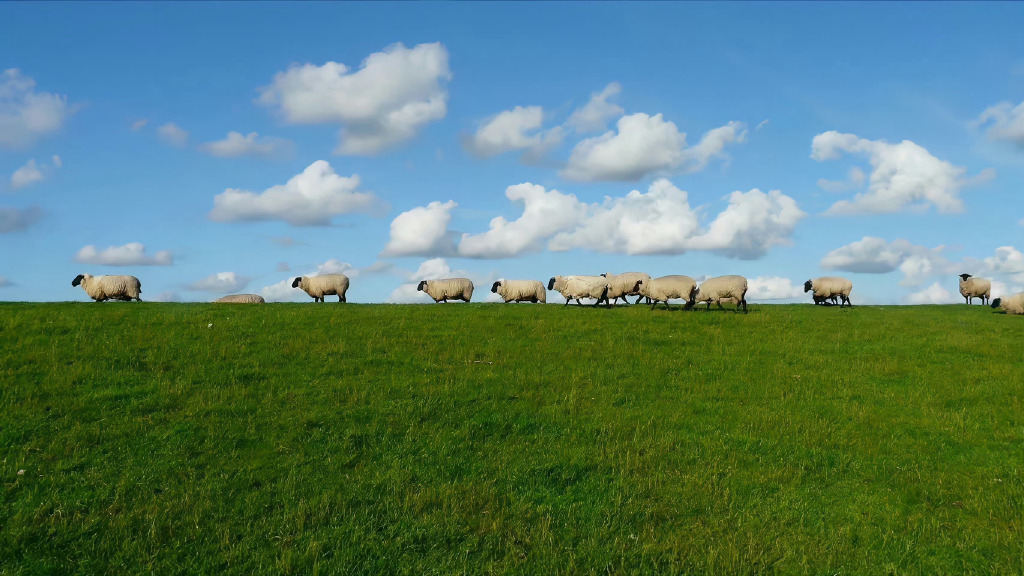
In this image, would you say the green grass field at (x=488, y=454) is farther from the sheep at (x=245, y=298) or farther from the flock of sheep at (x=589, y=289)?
the sheep at (x=245, y=298)

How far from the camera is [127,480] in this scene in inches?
483

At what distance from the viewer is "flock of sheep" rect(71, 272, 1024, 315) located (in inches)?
1383

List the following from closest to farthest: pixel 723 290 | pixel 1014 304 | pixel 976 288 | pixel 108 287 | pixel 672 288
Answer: pixel 723 290, pixel 672 288, pixel 108 287, pixel 1014 304, pixel 976 288

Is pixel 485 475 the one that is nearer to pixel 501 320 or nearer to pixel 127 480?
pixel 127 480

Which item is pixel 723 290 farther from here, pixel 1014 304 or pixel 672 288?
pixel 1014 304

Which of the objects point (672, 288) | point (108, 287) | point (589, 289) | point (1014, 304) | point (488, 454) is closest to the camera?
point (488, 454)

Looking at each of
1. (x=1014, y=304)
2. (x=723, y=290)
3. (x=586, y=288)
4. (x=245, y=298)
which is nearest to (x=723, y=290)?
(x=723, y=290)

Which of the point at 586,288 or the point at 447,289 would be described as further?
the point at 447,289

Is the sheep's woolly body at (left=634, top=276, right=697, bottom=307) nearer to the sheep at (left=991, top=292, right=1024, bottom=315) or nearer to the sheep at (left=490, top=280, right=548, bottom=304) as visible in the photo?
the sheep at (left=490, top=280, right=548, bottom=304)

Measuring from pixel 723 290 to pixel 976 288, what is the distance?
33.0m

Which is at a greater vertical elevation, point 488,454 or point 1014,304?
point 1014,304

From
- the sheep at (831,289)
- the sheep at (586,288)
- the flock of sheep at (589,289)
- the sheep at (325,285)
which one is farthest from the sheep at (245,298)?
the sheep at (831,289)

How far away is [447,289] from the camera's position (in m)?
43.3

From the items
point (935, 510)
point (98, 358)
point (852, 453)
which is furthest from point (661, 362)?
point (98, 358)
